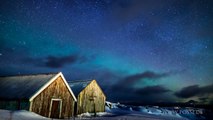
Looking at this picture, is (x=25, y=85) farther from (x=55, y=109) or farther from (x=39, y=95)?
(x=55, y=109)

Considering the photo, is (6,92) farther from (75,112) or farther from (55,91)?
(75,112)

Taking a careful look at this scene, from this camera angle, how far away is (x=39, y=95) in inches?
834

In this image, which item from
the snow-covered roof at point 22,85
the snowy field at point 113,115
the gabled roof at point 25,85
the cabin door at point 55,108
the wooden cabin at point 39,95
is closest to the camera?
the snowy field at point 113,115

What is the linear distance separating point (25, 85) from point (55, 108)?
14.1ft

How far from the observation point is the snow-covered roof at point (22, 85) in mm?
20922

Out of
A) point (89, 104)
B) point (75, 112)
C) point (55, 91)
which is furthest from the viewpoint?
point (89, 104)

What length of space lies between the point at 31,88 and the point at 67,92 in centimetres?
529

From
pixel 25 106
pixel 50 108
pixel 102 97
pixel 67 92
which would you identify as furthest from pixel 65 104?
pixel 102 97

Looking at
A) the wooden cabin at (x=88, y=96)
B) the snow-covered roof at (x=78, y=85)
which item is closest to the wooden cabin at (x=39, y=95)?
the wooden cabin at (x=88, y=96)

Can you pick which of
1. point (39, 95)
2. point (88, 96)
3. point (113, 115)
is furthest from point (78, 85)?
point (39, 95)

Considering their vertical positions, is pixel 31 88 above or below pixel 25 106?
above

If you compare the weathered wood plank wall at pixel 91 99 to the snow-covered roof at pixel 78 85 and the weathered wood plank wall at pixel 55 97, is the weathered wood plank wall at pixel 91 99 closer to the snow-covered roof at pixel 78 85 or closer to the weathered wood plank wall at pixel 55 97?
the snow-covered roof at pixel 78 85

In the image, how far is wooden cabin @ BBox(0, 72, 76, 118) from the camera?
20408 mm

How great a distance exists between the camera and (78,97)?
29.5 metres
